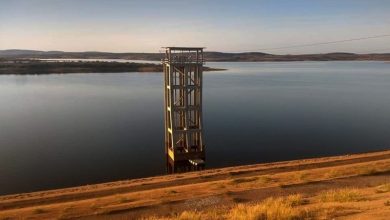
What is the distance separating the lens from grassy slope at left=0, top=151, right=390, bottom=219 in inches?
541

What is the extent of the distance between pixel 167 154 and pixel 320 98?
43.7m

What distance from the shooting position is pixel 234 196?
17281 millimetres

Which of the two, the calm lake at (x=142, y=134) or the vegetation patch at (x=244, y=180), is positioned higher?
the vegetation patch at (x=244, y=180)

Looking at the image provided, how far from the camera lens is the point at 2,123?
42812 mm

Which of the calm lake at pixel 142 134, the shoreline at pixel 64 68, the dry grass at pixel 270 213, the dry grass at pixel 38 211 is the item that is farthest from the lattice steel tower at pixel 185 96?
the shoreline at pixel 64 68

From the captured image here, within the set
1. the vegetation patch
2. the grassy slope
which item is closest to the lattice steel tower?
the grassy slope

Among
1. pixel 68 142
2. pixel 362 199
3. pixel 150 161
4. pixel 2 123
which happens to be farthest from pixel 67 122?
pixel 362 199

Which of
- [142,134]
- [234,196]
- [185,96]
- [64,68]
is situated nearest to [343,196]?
[234,196]

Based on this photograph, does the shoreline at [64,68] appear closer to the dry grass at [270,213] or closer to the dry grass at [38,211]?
the dry grass at [38,211]

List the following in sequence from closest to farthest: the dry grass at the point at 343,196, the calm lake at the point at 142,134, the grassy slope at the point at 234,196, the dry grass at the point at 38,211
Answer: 1. the grassy slope at the point at 234,196
2. the dry grass at the point at 343,196
3. the dry grass at the point at 38,211
4. the calm lake at the point at 142,134

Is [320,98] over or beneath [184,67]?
beneath

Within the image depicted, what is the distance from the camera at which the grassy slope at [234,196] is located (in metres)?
13.7

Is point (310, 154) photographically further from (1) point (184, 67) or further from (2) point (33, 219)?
(2) point (33, 219)

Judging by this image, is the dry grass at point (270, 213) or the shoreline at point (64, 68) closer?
the dry grass at point (270, 213)
